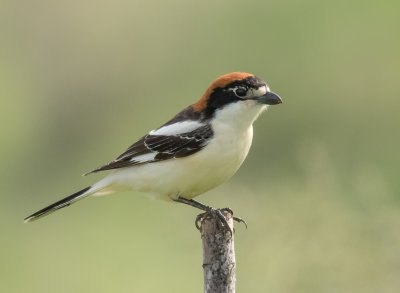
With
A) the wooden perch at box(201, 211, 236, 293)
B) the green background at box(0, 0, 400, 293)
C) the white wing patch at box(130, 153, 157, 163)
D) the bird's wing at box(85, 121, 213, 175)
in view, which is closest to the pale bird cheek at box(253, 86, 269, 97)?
the bird's wing at box(85, 121, 213, 175)

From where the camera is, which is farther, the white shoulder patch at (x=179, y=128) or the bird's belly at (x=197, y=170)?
the white shoulder patch at (x=179, y=128)

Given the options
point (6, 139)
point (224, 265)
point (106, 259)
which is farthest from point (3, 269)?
point (224, 265)

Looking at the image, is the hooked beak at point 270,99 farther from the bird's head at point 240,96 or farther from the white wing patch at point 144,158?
the white wing patch at point 144,158

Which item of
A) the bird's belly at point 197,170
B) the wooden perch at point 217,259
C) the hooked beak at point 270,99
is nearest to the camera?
the wooden perch at point 217,259

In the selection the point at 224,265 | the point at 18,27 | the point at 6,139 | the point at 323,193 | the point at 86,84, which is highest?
the point at 18,27

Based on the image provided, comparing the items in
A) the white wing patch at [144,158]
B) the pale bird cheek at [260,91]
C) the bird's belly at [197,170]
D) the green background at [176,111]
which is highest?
the green background at [176,111]

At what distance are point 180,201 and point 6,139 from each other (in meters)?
6.48

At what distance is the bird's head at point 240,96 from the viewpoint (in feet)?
19.6

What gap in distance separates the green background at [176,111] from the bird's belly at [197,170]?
1.00 m

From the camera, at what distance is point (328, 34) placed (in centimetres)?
1271

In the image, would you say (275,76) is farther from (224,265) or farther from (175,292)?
(224,265)

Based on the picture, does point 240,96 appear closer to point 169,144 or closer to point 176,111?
point 169,144

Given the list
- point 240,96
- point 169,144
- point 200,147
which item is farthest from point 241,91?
point 169,144

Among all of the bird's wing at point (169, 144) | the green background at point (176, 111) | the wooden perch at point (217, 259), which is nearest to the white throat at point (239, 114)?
the bird's wing at point (169, 144)
